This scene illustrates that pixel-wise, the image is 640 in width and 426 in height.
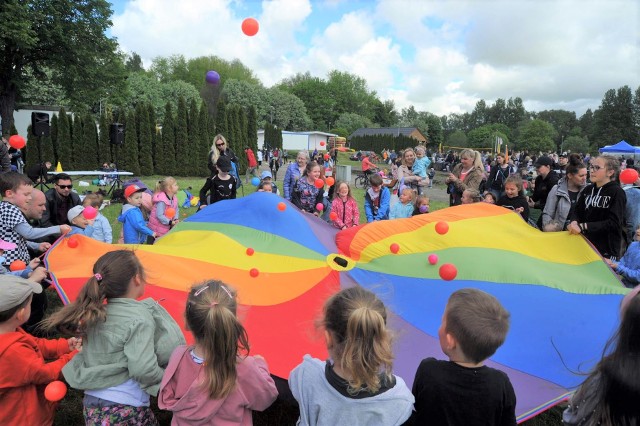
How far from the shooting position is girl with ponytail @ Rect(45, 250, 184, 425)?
182 centimetres

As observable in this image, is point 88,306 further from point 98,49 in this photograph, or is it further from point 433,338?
point 98,49

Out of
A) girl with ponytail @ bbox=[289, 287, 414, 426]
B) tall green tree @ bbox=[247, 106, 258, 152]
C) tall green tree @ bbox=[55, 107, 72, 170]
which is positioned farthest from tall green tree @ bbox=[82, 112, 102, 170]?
girl with ponytail @ bbox=[289, 287, 414, 426]

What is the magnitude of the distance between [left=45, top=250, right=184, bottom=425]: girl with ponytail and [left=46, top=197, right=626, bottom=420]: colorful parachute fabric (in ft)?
1.69

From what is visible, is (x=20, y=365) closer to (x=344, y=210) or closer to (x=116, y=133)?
(x=344, y=210)

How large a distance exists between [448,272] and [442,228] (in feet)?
1.80

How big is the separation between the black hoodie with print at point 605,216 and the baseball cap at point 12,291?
4.00 metres

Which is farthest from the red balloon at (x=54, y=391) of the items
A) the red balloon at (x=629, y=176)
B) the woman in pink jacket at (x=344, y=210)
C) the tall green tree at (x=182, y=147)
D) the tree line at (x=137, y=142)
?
the tall green tree at (x=182, y=147)

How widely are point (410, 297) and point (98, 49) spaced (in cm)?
2416

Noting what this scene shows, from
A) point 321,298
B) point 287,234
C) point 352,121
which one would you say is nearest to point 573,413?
point 321,298

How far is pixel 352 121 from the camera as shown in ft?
216

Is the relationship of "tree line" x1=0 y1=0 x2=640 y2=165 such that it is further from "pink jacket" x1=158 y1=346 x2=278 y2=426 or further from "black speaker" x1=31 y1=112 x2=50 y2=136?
"pink jacket" x1=158 y1=346 x2=278 y2=426

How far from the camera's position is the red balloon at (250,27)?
5.49 metres

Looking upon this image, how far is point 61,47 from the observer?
67.4 feet

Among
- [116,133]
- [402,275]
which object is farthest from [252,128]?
[402,275]
